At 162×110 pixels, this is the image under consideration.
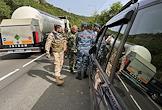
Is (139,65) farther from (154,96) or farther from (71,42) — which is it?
(71,42)

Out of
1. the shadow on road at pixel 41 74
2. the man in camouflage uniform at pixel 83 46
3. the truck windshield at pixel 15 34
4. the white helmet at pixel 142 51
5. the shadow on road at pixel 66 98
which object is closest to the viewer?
the white helmet at pixel 142 51

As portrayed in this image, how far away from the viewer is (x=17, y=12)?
20344mm

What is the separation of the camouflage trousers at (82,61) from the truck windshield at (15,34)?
317 inches

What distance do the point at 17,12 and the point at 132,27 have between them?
702 inches

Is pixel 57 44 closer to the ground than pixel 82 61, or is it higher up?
higher up

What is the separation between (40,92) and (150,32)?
590 centimetres

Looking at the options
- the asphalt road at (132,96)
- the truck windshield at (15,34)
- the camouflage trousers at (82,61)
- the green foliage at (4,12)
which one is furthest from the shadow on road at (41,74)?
the green foliage at (4,12)

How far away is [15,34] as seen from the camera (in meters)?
17.5

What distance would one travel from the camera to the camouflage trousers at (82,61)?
9852 millimetres

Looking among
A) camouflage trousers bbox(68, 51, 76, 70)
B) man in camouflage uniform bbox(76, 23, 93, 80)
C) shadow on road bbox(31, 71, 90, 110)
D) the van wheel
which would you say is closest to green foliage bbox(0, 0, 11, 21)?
camouflage trousers bbox(68, 51, 76, 70)

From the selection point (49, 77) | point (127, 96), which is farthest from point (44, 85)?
point (127, 96)

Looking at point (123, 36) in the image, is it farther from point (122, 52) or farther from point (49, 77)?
point (49, 77)

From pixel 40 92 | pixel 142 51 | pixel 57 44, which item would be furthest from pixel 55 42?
pixel 142 51

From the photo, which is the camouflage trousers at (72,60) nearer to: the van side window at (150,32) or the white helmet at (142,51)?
the van side window at (150,32)
